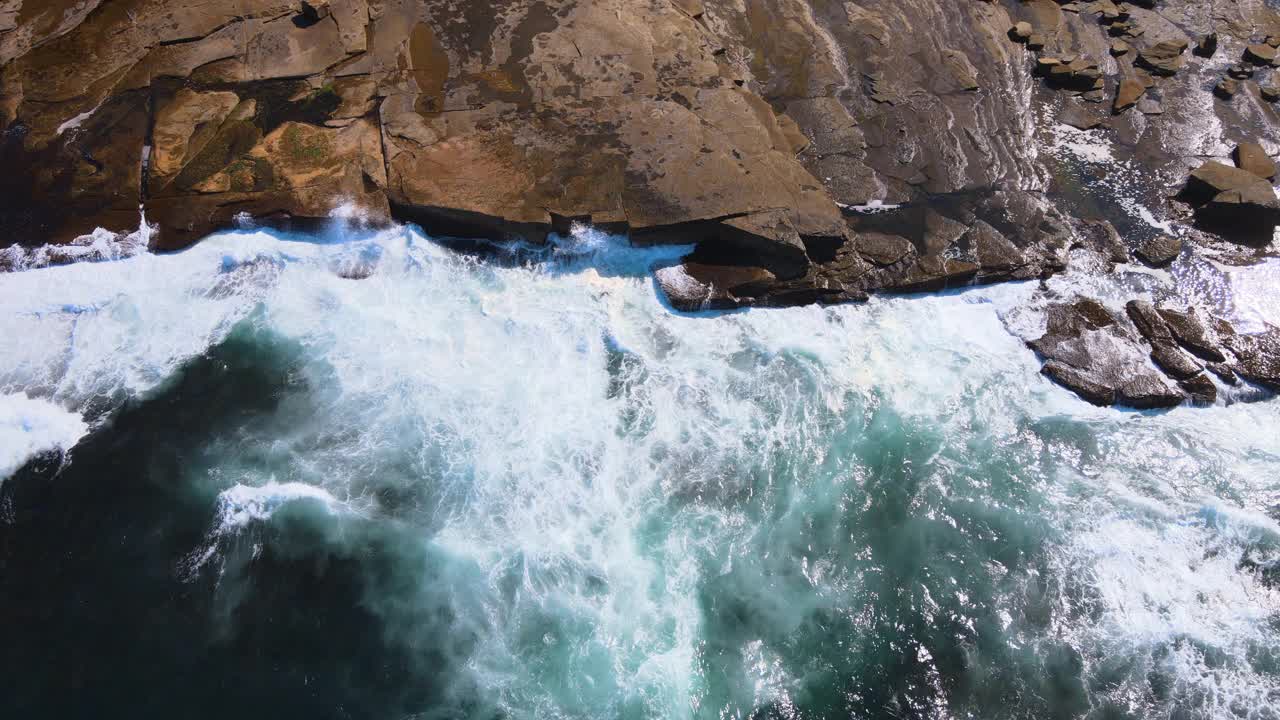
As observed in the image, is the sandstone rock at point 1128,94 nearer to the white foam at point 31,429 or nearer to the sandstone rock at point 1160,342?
the sandstone rock at point 1160,342

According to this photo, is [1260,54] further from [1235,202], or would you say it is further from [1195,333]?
[1195,333]

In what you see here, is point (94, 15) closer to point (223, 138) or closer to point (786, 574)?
point (223, 138)

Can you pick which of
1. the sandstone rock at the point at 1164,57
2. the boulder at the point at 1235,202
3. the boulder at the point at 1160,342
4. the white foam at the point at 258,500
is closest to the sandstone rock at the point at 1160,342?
the boulder at the point at 1160,342

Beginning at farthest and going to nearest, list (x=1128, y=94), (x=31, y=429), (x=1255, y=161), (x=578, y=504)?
(x=1128, y=94)
(x=1255, y=161)
(x=31, y=429)
(x=578, y=504)

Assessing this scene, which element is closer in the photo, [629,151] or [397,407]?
[397,407]

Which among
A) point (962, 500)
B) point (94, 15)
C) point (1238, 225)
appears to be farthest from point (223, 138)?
point (1238, 225)

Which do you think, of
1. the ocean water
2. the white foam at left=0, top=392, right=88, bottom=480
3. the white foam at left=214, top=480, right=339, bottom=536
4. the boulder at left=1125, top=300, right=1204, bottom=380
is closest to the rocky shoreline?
the boulder at left=1125, top=300, right=1204, bottom=380

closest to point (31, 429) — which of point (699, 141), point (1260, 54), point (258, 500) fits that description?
point (258, 500)
